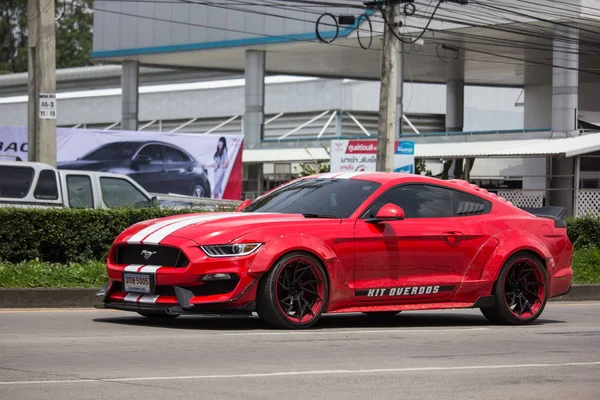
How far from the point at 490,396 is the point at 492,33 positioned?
3615 cm

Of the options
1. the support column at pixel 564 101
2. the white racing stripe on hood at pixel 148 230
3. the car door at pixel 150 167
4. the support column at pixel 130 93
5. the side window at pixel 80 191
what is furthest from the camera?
the support column at pixel 130 93

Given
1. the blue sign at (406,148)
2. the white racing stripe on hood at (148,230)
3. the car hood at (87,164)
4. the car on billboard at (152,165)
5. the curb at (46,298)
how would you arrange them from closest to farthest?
the white racing stripe on hood at (148,230)
the curb at (46,298)
the blue sign at (406,148)
the car hood at (87,164)
the car on billboard at (152,165)

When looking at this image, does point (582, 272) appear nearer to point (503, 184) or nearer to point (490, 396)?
point (490, 396)

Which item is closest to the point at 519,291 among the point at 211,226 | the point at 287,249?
the point at 287,249

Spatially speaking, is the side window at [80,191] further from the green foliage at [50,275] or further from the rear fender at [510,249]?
the rear fender at [510,249]

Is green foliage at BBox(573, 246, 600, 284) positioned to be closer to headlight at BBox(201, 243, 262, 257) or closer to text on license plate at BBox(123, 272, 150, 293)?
headlight at BBox(201, 243, 262, 257)

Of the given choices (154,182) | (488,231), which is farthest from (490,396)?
(154,182)

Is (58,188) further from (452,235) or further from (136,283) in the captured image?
(452,235)

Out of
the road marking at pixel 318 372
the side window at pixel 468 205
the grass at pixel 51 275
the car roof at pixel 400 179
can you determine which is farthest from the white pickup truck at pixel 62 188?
the road marking at pixel 318 372

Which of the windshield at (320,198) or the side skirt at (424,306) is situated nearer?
the side skirt at (424,306)

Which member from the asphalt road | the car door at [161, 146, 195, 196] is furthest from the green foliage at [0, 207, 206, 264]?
the car door at [161, 146, 195, 196]

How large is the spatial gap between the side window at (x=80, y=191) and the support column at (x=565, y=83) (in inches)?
885

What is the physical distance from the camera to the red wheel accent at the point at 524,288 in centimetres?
1267

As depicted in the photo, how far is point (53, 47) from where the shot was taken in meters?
20.4
